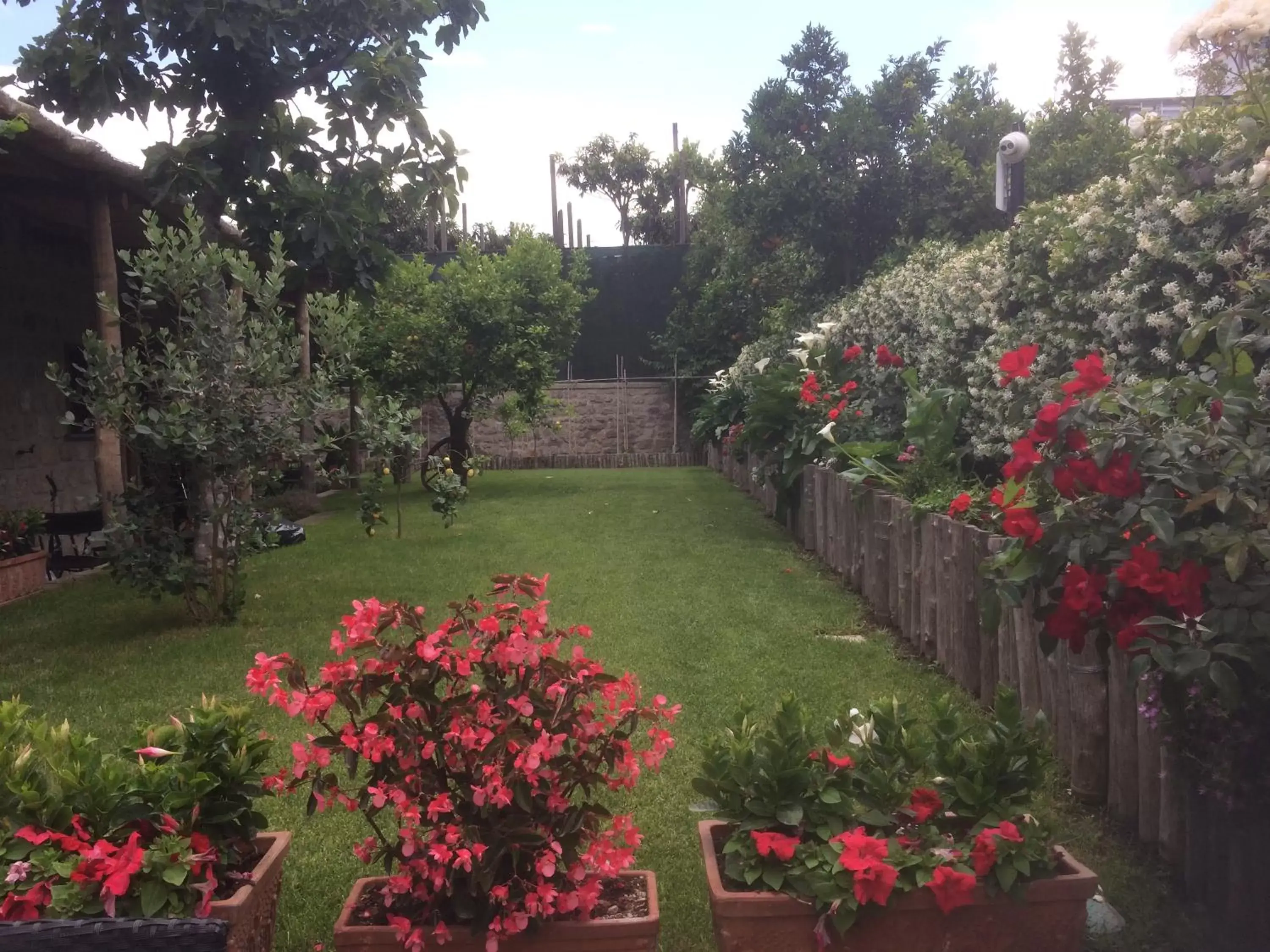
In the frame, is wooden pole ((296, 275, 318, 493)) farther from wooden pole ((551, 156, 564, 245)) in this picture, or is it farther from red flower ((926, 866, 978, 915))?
wooden pole ((551, 156, 564, 245))

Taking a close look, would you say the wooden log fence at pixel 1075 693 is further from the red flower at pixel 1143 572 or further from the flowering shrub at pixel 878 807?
the flowering shrub at pixel 878 807

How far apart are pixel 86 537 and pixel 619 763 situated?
7662 millimetres

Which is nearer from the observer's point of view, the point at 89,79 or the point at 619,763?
the point at 619,763

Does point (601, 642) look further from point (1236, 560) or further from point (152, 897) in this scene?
point (1236, 560)

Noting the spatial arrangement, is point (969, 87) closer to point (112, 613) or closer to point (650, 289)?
point (650, 289)

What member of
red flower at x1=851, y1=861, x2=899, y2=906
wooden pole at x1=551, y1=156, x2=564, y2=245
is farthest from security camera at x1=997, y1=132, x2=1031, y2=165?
wooden pole at x1=551, y1=156, x2=564, y2=245

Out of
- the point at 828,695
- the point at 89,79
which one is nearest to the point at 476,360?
the point at 89,79

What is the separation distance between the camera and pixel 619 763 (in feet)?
7.88

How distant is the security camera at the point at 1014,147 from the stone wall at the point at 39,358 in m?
8.15

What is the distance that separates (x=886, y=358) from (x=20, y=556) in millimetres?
6476

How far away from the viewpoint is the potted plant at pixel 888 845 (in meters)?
2.26

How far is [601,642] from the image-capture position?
5855 mm

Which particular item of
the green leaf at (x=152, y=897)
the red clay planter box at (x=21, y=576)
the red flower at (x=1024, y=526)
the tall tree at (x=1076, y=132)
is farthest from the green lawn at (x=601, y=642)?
the tall tree at (x=1076, y=132)

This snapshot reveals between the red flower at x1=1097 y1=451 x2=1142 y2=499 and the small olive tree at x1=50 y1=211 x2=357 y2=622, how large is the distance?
185 inches
